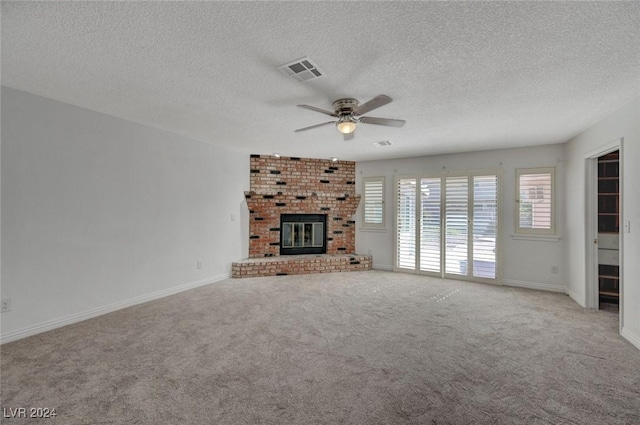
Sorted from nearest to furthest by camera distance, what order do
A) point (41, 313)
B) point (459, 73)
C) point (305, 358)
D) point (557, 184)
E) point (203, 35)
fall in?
point (203, 35)
point (459, 73)
point (305, 358)
point (41, 313)
point (557, 184)

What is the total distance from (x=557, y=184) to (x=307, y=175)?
14.3 feet

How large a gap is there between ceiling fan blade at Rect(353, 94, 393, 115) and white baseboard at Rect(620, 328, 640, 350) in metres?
3.20

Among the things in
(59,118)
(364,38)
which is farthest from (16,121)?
(364,38)

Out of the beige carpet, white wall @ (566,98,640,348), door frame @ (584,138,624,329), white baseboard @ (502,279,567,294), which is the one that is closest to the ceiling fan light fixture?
→ the beige carpet

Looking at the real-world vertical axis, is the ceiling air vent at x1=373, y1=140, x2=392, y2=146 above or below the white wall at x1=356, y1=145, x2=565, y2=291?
above

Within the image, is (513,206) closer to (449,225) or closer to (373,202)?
(449,225)

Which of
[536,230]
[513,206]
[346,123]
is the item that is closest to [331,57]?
[346,123]

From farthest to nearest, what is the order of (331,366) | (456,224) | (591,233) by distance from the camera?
(456,224) → (591,233) → (331,366)

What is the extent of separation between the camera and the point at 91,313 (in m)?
3.32

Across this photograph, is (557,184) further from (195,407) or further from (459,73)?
(195,407)

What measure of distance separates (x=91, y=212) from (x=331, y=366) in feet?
10.6

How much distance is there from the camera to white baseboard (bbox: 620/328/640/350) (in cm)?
264

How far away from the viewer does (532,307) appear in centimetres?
374

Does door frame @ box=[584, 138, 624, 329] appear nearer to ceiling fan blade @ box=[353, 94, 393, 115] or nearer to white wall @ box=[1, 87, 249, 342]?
ceiling fan blade @ box=[353, 94, 393, 115]
